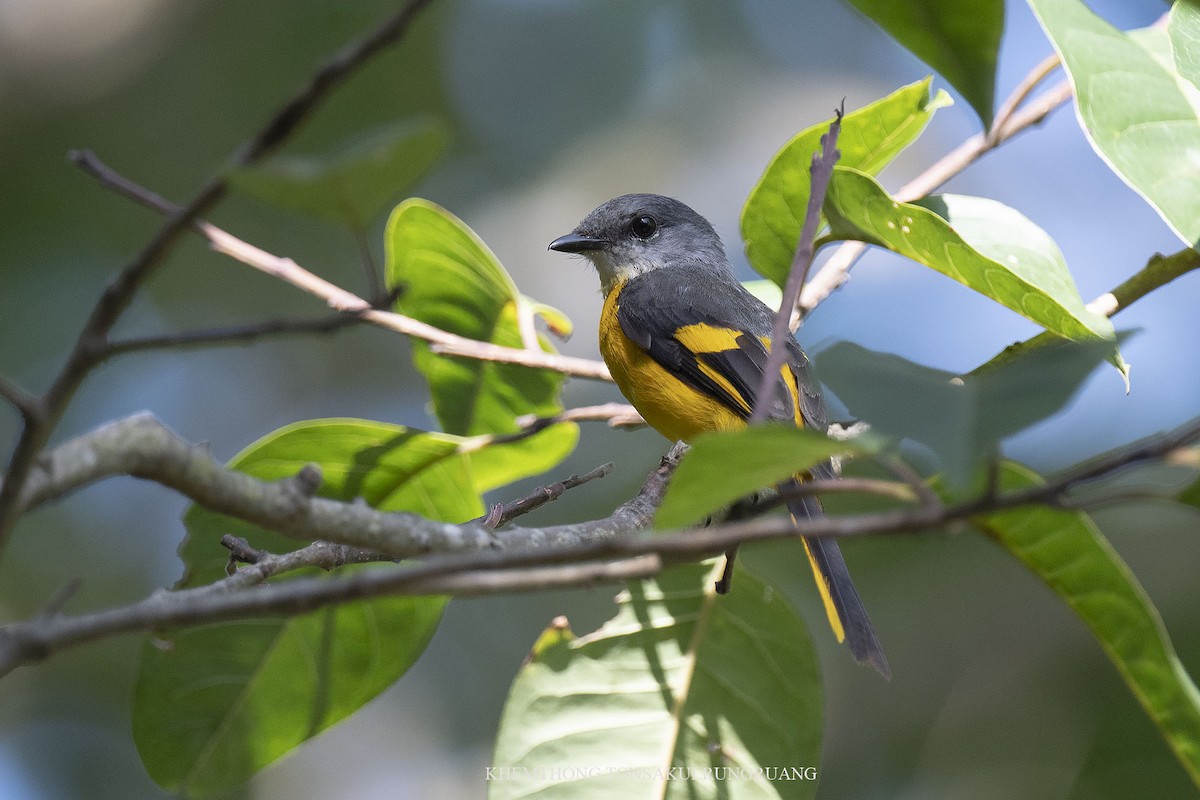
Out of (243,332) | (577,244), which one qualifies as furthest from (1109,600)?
(577,244)

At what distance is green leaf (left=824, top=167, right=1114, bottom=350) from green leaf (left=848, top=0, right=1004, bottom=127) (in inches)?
17.9

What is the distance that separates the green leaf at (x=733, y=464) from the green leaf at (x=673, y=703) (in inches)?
49.8

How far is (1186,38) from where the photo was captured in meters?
1.96

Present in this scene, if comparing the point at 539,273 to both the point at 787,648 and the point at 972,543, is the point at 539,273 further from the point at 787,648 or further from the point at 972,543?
the point at 787,648

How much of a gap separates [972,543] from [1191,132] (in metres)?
5.43

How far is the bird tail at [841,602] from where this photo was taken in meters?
2.22

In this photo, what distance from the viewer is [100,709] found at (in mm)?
7723

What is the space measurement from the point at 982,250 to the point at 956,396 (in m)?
1.04

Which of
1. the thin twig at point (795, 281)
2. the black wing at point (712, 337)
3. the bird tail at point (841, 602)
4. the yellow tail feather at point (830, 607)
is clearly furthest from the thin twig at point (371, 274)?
the black wing at point (712, 337)

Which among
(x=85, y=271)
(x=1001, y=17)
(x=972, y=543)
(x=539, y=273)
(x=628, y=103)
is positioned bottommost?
(x=1001, y=17)

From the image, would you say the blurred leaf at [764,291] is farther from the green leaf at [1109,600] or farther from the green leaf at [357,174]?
the green leaf at [357,174]

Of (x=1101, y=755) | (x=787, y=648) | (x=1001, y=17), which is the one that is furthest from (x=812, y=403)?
(x=1101, y=755)

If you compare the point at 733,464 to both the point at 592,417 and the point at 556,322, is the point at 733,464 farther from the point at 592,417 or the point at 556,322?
the point at 556,322

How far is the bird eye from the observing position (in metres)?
4.38
